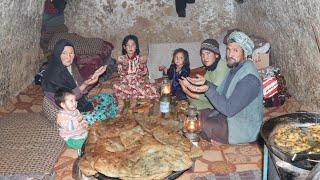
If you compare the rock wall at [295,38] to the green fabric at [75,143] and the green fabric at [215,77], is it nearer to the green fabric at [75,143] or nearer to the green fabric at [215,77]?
the green fabric at [215,77]

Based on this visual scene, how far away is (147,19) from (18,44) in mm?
3182

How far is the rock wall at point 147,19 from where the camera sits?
9.15m

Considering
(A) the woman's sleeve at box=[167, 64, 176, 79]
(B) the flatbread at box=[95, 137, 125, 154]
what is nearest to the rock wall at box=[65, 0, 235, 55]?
(A) the woman's sleeve at box=[167, 64, 176, 79]

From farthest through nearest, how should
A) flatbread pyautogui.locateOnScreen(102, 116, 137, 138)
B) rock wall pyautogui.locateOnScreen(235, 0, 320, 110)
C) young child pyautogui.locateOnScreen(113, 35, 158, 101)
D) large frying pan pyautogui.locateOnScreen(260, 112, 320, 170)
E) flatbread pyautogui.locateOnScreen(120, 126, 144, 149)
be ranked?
young child pyautogui.locateOnScreen(113, 35, 158, 101)
rock wall pyautogui.locateOnScreen(235, 0, 320, 110)
flatbread pyautogui.locateOnScreen(102, 116, 137, 138)
flatbread pyautogui.locateOnScreen(120, 126, 144, 149)
large frying pan pyautogui.locateOnScreen(260, 112, 320, 170)

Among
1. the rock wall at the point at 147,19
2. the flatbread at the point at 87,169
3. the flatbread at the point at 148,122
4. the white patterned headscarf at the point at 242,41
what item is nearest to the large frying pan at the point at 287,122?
the white patterned headscarf at the point at 242,41

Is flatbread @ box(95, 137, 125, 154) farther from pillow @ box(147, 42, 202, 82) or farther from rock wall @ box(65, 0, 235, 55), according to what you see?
rock wall @ box(65, 0, 235, 55)

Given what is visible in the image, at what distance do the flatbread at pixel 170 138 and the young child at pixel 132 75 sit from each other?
2.09 meters

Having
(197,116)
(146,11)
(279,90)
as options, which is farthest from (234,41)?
(146,11)

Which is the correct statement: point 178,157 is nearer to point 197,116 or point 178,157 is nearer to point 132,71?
point 197,116

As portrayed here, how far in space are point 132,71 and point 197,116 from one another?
189cm

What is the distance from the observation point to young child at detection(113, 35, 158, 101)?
6.84m

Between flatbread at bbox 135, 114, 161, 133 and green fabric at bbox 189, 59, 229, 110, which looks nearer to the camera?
flatbread at bbox 135, 114, 161, 133

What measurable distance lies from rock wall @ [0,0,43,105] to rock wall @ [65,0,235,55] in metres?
1.63

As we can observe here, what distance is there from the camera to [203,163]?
5.23 metres
